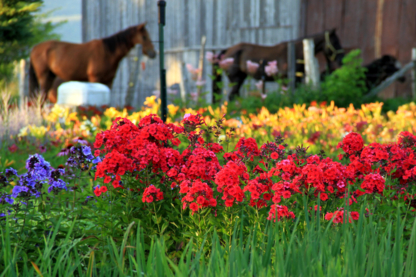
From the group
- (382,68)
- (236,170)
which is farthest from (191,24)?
(236,170)

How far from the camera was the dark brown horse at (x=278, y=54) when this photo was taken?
498 inches

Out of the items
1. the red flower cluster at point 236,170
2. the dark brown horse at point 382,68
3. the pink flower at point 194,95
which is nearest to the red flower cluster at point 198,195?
the red flower cluster at point 236,170

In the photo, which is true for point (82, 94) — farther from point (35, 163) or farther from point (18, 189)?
point (18, 189)

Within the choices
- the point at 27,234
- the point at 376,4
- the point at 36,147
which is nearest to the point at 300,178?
the point at 27,234

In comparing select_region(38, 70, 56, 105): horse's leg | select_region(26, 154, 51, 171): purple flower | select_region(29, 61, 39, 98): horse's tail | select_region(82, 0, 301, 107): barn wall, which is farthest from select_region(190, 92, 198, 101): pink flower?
select_region(26, 154, 51, 171): purple flower

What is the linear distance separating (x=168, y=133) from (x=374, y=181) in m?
1.36

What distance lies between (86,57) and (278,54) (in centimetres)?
541

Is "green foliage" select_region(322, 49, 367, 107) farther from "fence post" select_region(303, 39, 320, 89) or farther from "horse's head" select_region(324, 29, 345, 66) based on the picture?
"horse's head" select_region(324, 29, 345, 66)

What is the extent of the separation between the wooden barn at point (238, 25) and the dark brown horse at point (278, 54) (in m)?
1.68

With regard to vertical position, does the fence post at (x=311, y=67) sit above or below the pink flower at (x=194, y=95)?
above

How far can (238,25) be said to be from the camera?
1659 cm

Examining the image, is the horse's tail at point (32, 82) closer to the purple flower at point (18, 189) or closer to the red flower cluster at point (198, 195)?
the purple flower at point (18, 189)

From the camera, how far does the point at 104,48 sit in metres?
12.1

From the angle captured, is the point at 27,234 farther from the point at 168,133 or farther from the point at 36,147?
the point at 36,147
